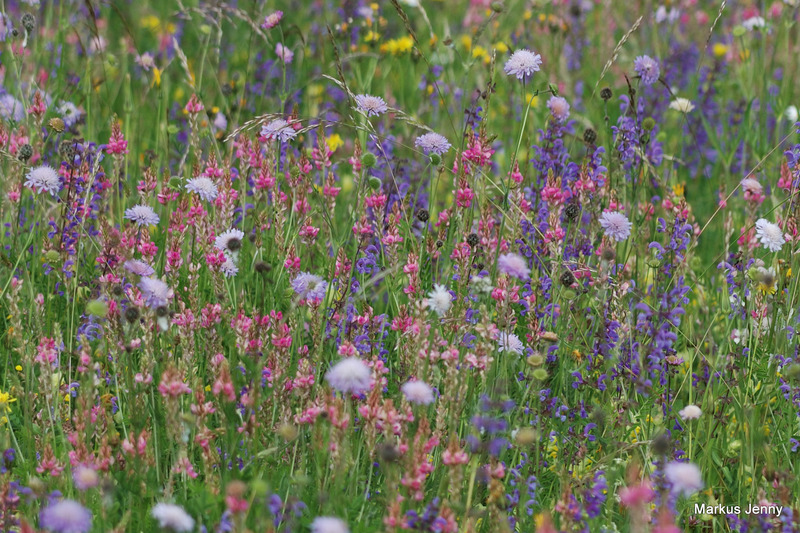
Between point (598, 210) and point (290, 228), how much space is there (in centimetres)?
109

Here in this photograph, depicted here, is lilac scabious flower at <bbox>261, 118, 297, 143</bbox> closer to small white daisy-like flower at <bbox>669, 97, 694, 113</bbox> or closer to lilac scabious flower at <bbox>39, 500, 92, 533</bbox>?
lilac scabious flower at <bbox>39, 500, 92, 533</bbox>

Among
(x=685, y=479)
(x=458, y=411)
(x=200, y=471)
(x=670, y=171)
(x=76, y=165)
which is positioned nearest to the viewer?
(x=685, y=479)

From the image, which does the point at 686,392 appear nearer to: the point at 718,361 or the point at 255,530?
the point at 718,361

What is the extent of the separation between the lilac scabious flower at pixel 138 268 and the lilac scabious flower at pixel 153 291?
30 mm

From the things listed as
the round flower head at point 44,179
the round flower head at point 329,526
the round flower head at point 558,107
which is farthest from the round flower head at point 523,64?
the round flower head at point 329,526

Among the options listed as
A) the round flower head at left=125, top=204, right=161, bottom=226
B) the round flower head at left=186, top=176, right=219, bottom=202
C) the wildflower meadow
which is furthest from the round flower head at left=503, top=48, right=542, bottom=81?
the round flower head at left=125, top=204, right=161, bottom=226

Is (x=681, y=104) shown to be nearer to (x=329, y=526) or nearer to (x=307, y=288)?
(x=307, y=288)

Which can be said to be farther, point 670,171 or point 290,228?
point 670,171

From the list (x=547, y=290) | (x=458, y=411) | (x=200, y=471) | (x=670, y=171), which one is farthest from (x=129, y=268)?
(x=670, y=171)

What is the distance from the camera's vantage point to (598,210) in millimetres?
3271

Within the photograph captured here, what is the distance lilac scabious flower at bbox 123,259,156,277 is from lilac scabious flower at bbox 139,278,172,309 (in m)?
0.03

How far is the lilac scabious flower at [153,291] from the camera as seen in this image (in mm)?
2396

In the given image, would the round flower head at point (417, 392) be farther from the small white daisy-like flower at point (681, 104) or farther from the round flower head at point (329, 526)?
the small white daisy-like flower at point (681, 104)

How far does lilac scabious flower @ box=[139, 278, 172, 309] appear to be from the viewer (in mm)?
2396
